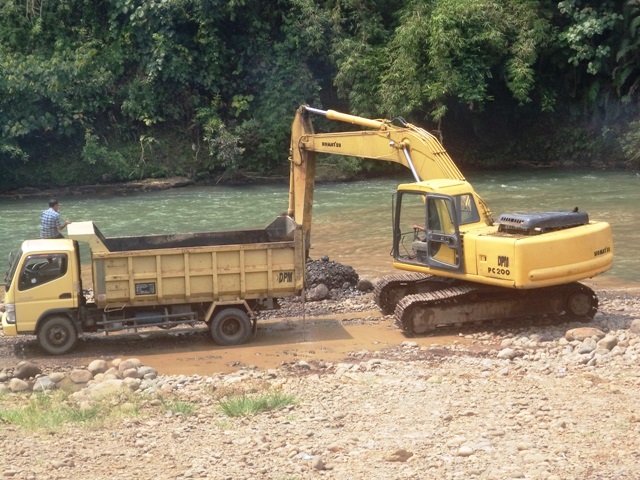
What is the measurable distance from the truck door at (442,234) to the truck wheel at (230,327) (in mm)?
3034

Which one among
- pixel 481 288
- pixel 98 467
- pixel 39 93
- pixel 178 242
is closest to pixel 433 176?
pixel 481 288

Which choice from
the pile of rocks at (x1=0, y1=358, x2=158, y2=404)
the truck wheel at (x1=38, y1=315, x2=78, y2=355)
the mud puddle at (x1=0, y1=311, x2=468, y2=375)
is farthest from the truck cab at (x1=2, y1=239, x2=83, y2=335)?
the pile of rocks at (x1=0, y1=358, x2=158, y2=404)

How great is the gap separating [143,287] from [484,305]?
5.18 m

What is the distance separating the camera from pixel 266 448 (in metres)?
9.59

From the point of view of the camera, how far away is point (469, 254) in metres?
14.8

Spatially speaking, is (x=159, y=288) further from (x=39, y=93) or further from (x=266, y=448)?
(x=39, y=93)

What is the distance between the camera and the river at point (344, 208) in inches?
934

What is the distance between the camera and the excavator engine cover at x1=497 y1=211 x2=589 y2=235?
1465cm

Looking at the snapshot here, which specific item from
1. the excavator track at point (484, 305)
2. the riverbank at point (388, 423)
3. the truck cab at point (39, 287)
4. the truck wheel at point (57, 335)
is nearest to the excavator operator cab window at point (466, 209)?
the excavator track at point (484, 305)

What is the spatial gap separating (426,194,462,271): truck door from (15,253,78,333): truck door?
17.8 feet

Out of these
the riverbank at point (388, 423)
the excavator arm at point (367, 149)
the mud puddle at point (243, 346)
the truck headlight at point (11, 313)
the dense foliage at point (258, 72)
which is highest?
the dense foliage at point (258, 72)

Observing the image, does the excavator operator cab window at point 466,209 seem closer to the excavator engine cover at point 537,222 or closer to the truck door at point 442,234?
the truck door at point 442,234

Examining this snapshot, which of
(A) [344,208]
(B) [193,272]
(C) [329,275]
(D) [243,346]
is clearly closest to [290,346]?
(D) [243,346]

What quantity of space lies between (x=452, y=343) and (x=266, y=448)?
572 cm
